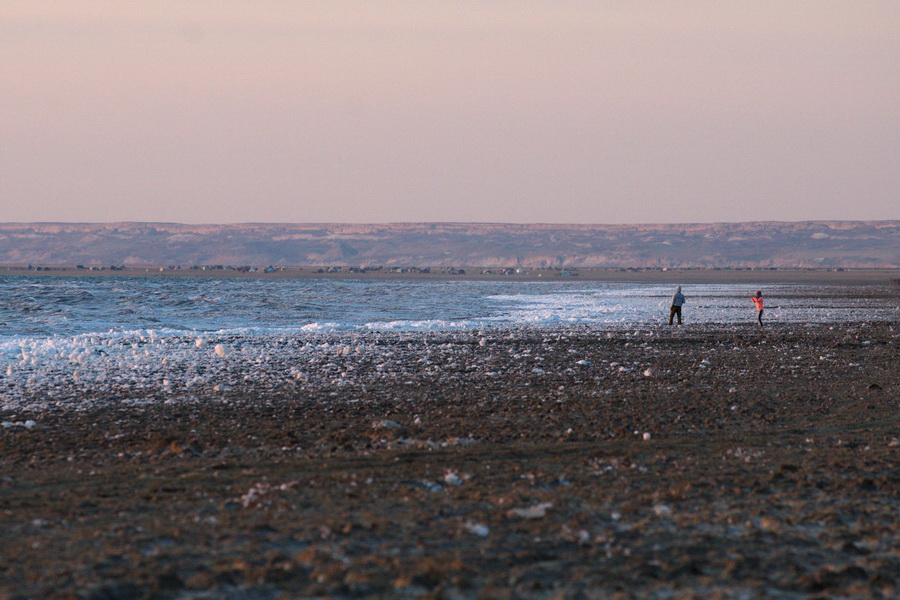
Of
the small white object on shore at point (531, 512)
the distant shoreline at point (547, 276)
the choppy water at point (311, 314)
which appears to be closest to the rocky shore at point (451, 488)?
the small white object on shore at point (531, 512)

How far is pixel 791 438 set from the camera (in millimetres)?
9359

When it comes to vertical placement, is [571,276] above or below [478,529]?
below

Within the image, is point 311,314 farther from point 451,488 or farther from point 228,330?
point 451,488

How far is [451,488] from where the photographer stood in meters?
7.11

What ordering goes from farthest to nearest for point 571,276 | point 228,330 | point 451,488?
point 571,276 < point 228,330 < point 451,488

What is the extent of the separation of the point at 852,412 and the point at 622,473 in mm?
4744

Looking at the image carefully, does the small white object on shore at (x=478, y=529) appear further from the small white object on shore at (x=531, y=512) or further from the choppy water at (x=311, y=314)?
the choppy water at (x=311, y=314)

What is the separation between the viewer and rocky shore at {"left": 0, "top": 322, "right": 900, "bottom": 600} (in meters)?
5.12

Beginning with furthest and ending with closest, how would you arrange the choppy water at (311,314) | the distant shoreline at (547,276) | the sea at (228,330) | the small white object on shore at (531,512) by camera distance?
the distant shoreline at (547,276) → the choppy water at (311,314) → the sea at (228,330) → the small white object on shore at (531,512)

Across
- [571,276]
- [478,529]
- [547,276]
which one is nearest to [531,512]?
[478,529]

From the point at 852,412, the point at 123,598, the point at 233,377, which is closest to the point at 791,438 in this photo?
the point at 852,412

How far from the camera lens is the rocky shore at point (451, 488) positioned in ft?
16.8

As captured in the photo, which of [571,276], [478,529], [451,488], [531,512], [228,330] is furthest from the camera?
[571,276]

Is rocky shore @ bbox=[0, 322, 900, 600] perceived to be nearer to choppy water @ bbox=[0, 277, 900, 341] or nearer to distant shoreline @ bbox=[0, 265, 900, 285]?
choppy water @ bbox=[0, 277, 900, 341]
